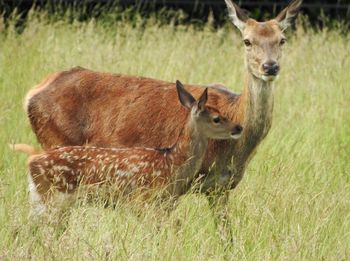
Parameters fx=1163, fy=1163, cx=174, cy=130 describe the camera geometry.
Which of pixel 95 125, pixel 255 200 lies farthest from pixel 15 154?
pixel 255 200

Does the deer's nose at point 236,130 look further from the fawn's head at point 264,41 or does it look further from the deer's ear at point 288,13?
the deer's ear at point 288,13

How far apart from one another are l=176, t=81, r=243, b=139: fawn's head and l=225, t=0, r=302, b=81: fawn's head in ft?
1.19

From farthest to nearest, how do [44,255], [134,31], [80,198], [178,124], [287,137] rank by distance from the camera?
[134,31] → [287,137] → [178,124] → [80,198] → [44,255]

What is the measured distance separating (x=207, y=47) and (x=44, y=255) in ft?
23.9

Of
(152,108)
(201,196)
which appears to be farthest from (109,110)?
(201,196)

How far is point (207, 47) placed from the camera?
41.0ft

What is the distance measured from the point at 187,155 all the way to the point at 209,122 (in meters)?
0.27

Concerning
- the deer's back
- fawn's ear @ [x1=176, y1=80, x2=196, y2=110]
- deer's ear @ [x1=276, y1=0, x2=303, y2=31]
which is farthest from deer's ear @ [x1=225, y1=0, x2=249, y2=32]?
fawn's ear @ [x1=176, y1=80, x2=196, y2=110]

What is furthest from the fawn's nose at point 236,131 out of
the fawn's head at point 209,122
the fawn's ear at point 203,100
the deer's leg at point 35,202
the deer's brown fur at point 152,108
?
the deer's leg at point 35,202

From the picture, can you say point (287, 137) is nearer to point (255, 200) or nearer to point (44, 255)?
point (255, 200)

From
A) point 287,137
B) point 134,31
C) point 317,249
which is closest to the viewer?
point 317,249

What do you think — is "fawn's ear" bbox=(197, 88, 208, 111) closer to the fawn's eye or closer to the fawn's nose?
the fawn's eye

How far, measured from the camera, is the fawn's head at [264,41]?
718 centimetres

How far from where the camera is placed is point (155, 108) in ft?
24.8
